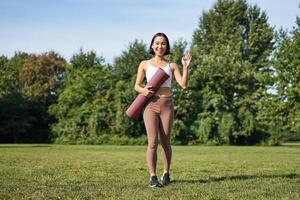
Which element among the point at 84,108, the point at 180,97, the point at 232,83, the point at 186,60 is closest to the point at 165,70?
the point at 186,60

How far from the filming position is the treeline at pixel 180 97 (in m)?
37.3

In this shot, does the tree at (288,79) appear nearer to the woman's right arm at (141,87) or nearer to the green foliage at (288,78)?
the green foliage at (288,78)

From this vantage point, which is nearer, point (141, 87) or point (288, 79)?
point (141, 87)

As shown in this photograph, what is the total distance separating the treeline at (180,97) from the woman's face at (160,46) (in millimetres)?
29209

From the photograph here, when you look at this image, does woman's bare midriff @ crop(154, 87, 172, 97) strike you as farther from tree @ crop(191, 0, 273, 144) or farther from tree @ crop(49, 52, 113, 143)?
tree @ crop(49, 52, 113, 143)

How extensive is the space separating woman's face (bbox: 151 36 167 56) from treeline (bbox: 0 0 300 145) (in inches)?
1150

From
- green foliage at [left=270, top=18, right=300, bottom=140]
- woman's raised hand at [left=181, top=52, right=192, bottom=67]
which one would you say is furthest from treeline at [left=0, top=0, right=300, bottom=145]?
woman's raised hand at [left=181, top=52, right=192, bottom=67]

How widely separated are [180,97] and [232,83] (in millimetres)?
6093

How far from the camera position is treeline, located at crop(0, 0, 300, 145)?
122 ft

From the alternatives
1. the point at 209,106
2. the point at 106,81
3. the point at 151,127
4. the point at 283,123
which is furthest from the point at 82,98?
the point at 151,127

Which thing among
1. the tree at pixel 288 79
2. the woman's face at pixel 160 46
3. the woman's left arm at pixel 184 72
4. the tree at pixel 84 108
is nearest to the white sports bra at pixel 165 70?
the woman's left arm at pixel 184 72

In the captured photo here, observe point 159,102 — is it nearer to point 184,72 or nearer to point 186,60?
point 184,72

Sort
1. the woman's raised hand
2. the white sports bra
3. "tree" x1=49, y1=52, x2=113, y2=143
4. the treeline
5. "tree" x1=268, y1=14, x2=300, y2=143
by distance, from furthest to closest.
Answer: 1. "tree" x1=49, y1=52, x2=113, y2=143
2. the treeline
3. "tree" x1=268, y1=14, x2=300, y2=143
4. the woman's raised hand
5. the white sports bra

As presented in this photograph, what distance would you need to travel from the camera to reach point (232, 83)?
45.5m
